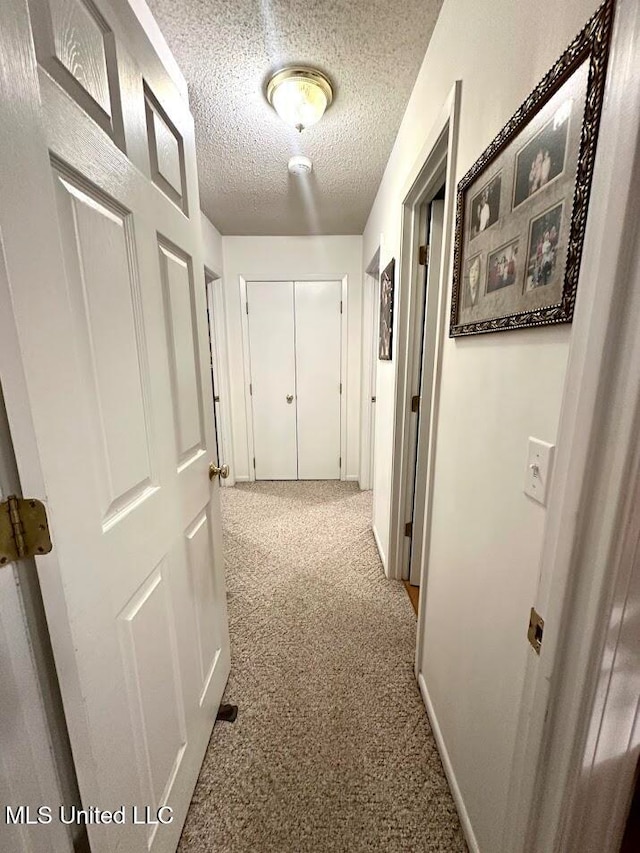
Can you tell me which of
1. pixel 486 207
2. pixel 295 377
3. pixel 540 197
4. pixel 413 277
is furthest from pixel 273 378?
pixel 540 197

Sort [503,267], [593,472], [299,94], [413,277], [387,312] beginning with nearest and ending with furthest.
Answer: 1. [593,472]
2. [503,267]
3. [299,94]
4. [413,277]
5. [387,312]

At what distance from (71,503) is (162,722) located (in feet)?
2.32

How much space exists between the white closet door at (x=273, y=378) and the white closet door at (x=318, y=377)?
0.08 meters

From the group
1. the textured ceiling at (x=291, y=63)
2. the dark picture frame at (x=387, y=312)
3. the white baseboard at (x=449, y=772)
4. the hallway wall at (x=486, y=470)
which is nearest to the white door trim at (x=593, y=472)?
the hallway wall at (x=486, y=470)

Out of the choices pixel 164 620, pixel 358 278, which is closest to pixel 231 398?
pixel 358 278

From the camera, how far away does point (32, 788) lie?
0.51 meters

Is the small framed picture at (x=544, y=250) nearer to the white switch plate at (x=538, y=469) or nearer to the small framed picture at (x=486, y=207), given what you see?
the small framed picture at (x=486, y=207)

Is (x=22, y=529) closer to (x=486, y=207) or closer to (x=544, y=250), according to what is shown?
(x=544, y=250)

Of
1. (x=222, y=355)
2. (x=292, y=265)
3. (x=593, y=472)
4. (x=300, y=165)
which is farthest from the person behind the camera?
(x=222, y=355)

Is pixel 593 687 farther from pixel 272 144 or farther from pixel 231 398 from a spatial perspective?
pixel 231 398

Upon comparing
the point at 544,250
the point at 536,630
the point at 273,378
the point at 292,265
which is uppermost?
the point at 292,265

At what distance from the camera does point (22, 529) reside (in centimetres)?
47

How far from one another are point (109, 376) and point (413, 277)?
1.49m

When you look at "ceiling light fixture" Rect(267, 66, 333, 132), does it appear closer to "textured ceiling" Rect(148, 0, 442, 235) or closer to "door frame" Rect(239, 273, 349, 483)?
"textured ceiling" Rect(148, 0, 442, 235)
